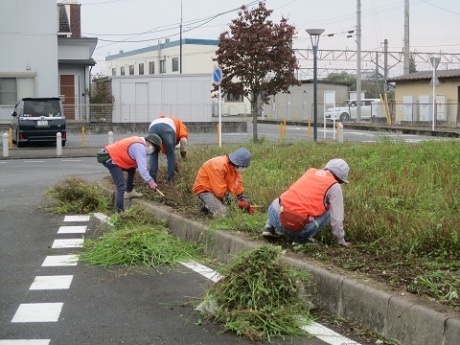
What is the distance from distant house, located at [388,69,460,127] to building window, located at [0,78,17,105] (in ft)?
70.7

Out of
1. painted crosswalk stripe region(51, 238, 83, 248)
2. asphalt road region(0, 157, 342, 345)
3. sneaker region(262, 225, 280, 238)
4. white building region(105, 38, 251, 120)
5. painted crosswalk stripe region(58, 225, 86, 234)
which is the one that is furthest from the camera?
white building region(105, 38, 251, 120)

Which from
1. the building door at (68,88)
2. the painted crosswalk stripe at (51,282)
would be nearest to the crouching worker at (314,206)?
the painted crosswalk stripe at (51,282)

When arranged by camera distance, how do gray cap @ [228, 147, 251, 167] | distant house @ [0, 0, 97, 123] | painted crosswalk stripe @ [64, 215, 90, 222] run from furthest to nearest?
distant house @ [0, 0, 97, 123] < painted crosswalk stripe @ [64, 215, 90, 222] < gray cap @ [228, 147, 251, 167]

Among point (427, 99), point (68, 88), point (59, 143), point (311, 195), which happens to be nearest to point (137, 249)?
point (311, 195)

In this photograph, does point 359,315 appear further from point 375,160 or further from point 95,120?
point 95,120

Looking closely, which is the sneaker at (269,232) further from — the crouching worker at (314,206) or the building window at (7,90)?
the building window at (7,90)

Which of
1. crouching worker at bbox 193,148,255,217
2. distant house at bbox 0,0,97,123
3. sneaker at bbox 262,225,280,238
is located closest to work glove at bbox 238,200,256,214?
crouching worker at bbox 193,148,255,217

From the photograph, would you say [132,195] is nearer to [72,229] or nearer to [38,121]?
[72,229]

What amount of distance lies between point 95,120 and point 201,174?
28450 mm

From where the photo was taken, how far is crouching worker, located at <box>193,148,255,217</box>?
27.7ft

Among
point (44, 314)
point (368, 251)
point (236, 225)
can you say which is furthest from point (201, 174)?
point (44, 314)

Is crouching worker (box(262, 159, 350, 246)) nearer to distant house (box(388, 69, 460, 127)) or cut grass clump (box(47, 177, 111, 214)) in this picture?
cut grass clump (box(47, 177, 111, 214))

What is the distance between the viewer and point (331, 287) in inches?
216

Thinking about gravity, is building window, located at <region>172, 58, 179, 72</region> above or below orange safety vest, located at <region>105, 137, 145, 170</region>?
above
